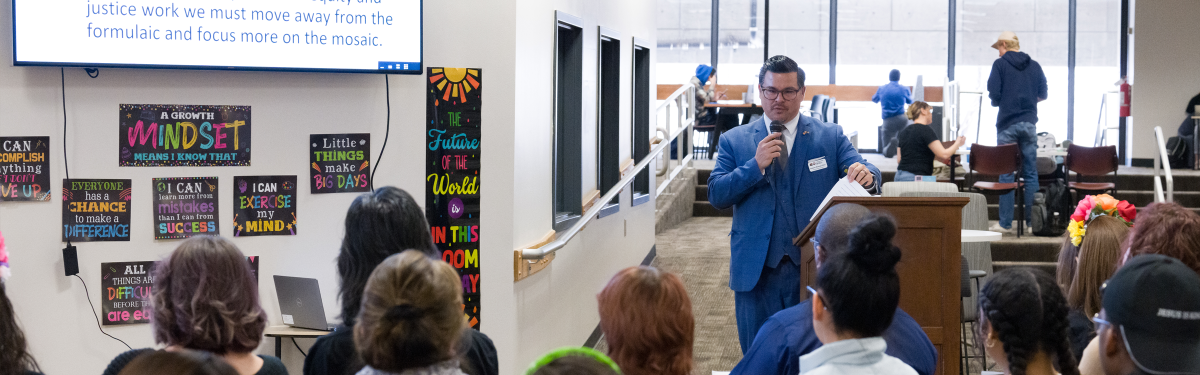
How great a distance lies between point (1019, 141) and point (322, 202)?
20.5 ft

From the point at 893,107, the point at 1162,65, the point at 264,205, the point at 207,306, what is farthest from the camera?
the point at 1162,65

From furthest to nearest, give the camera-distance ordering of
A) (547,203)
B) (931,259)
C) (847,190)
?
(547,203)
(847,190)
(931,259)

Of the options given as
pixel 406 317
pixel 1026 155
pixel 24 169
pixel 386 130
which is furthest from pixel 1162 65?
pixel 406 317

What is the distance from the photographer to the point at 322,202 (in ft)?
11.3

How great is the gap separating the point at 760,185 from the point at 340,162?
1508 millimetres

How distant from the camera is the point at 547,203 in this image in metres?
4.48

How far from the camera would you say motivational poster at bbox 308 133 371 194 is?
3.40m

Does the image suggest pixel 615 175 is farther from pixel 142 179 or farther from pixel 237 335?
pixel 237 335

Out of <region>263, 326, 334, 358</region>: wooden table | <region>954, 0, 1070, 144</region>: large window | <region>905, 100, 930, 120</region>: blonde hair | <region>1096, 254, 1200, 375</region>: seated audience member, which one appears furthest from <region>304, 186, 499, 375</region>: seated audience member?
<region>954, 0, 1070, 144</region>: large window

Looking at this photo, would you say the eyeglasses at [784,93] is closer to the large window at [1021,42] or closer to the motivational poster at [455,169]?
the motivational poster at [455,169]

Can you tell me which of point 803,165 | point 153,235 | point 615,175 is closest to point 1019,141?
point 615,175

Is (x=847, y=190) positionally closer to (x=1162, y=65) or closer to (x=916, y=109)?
(x=916, y=109)

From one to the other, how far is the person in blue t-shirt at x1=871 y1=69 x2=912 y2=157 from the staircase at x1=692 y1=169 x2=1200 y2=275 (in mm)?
1602

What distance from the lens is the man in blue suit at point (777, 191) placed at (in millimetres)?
3072
